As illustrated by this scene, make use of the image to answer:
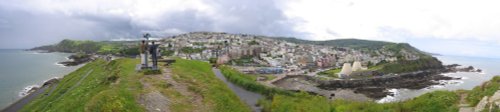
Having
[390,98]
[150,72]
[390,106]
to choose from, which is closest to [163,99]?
[150,72]

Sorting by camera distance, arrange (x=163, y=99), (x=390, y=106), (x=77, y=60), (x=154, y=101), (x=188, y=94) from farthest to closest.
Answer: (x=77, y=60) → (x=188, y=94) → (x=163, y=99) → (x=154, y=101) → (x=390, y=106)

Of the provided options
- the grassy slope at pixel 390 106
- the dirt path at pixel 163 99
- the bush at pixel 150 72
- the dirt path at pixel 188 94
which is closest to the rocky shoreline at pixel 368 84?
the bush at pixel 150 72

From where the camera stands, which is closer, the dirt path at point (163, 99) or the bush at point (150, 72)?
the dirt path at point (163, 99)

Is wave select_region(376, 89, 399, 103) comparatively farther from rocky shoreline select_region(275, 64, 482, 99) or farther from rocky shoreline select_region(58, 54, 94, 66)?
rocky shoreline select_region(58, 54, 94, 66)

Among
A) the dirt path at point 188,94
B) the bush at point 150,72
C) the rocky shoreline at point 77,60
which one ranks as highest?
the bush at point 150,72

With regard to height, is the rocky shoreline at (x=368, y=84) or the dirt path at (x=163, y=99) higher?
the dirt path at (x=163, y=99)

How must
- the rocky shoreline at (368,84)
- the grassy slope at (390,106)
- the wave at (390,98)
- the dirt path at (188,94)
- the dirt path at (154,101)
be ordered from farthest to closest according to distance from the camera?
→ the rocky shoreline at (368,84), the wave at (390,98), the dirt path at (188,94), the dirt path at (154,101), the grassy slope at (390,106)

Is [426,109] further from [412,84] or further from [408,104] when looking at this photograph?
[412,84]

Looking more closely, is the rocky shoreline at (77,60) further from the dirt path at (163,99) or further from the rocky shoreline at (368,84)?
the dirt path at (163,99)

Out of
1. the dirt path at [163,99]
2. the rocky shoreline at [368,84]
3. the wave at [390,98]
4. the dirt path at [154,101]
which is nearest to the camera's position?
the dirt path at [154,101]

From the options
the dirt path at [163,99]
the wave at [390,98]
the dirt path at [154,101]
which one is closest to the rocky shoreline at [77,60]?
the wave at [390,98]

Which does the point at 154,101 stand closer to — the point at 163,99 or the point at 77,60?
the point at 163,99

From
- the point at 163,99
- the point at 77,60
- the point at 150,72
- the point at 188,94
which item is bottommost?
the point at 77,60

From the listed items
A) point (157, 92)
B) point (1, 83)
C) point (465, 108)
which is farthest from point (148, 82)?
point (1, 83)
